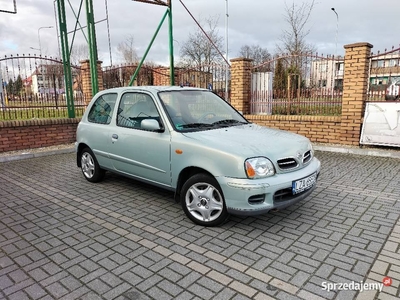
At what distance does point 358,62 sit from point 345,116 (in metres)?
1.35

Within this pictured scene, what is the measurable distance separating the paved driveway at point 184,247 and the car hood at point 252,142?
918 millimetres

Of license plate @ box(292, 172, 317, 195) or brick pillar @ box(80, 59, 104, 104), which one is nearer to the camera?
license plate @ box(292, 172, 317, 195)

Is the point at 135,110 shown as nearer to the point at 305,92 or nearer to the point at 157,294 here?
the point at 157,294

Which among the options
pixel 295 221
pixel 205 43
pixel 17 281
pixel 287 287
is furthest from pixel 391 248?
pixel 205 43

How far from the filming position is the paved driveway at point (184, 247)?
256 centimetres

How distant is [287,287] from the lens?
8.36 feet

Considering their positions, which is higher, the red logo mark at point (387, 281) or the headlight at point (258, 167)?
the headlight at point (258, 167)

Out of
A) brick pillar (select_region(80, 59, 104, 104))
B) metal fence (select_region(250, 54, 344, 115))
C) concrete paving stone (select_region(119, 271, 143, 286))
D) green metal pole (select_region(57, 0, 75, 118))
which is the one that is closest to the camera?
concrete paving stone (select_region(119, 271, 143, 286))

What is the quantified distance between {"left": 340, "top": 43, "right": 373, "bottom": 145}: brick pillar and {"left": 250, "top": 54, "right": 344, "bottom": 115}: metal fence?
430mm

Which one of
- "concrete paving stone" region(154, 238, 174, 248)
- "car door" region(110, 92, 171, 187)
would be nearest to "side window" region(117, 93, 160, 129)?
"car door" region(110, 92, 171, 187)

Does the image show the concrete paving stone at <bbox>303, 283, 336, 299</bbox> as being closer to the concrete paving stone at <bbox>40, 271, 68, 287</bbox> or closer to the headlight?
the headlight

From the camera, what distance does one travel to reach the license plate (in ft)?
11.4

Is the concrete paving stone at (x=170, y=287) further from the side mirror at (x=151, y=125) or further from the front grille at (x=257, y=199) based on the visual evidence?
the side mirror at (x=151, y=125)

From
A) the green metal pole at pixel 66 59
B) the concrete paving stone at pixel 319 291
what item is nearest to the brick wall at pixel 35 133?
the green metal pole at pixel 66 59
